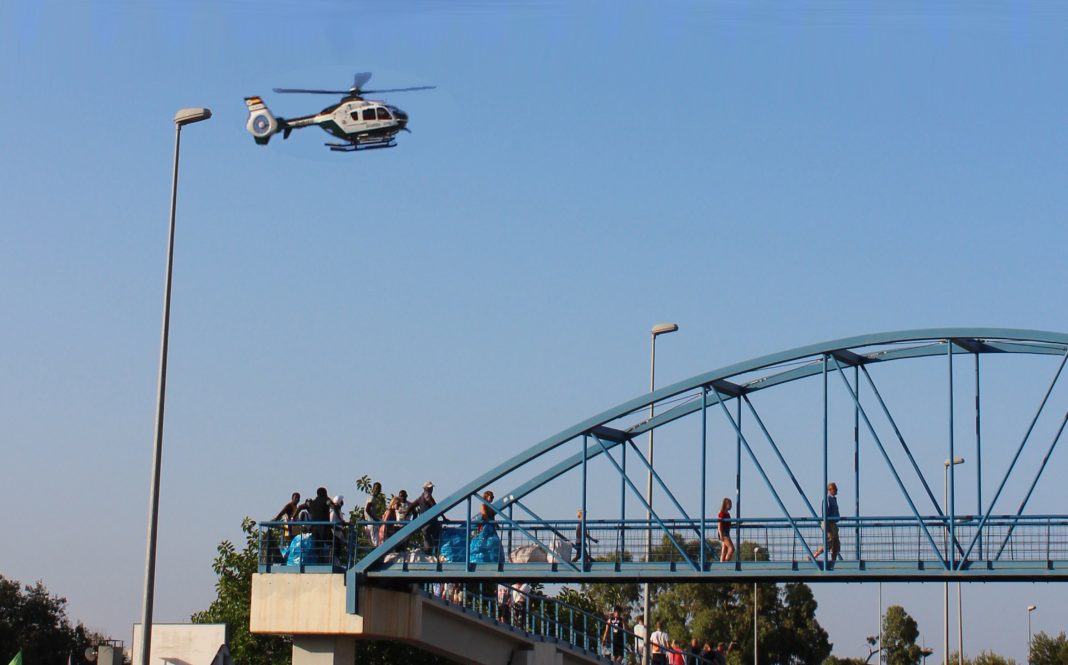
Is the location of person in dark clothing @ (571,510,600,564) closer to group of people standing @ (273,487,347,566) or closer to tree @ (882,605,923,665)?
group of people standing @ (273,487,347,566)

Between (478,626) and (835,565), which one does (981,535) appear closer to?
(835,565)


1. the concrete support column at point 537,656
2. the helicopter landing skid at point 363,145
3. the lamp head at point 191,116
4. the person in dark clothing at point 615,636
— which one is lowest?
the concrete support column at point 537,656

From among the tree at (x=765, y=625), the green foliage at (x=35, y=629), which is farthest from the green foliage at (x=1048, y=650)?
the green foliage at (x=35, y=629)

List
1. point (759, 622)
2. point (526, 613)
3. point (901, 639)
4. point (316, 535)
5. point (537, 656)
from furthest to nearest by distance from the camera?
point (901, 639), point (759, 622), point (526, 613), point (537, 656), point (316, 535)

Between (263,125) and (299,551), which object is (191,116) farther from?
(263,125)

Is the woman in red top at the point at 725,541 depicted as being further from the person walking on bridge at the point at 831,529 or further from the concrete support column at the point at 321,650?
the concrete support column at the point at 321,650

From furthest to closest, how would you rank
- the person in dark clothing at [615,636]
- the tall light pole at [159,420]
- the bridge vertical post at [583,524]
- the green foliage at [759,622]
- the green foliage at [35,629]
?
the green foliage at [759,622] → the green foliage at [35,629] → the person in dark clothing at [615,636] → the bridge vertical post at [583,524] → the tall light pole at [159,420]

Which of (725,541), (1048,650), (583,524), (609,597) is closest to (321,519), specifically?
(583,524)
